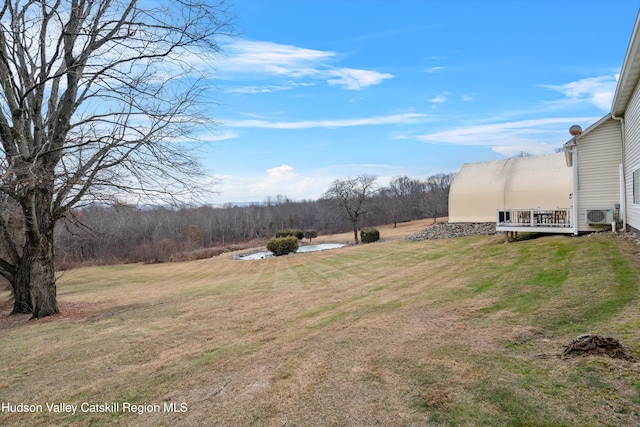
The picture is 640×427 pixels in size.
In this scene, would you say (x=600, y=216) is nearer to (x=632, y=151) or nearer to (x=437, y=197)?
(x=632, y=151)

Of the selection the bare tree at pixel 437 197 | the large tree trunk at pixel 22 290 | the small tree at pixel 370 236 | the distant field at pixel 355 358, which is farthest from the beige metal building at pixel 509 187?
the large tree trunk at pixel 22 290

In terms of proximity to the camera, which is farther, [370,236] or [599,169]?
[370,236]

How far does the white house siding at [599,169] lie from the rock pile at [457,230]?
783 centimetres

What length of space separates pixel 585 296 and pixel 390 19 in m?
10.4

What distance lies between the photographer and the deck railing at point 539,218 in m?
14.2

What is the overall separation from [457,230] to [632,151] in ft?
41.5

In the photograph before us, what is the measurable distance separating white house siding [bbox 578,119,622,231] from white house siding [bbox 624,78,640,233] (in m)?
1.23

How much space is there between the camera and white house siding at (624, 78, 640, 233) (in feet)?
30.4

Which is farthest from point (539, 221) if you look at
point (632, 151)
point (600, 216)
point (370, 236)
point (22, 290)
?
point (370, 236)

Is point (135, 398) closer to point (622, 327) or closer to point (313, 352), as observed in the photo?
point (313, 352)

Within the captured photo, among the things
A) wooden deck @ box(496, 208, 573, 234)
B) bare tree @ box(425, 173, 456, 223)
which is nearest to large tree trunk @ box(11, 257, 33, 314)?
wooden deck @ box(496, 208, 573, 234)

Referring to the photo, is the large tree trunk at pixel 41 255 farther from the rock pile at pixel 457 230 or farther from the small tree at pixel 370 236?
the small tree at pixel 370 236

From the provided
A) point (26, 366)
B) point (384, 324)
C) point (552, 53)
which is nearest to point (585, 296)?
point (384, 324)

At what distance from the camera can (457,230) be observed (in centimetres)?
2253
